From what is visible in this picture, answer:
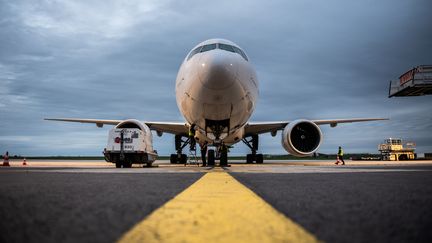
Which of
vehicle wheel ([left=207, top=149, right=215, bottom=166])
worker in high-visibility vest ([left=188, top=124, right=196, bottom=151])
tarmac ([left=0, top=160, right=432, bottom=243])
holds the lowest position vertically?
tarmac ([left=0, top=160, right=432, bottom=243])

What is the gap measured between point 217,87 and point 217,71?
1.57 feet

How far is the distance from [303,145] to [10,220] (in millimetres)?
13345

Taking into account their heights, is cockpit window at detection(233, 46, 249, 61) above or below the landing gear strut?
above

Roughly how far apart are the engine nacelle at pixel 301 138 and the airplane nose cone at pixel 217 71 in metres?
5.63

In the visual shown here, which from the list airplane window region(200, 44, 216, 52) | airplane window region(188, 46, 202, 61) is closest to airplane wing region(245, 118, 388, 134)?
airplane window region(188, 46, 202, 61)

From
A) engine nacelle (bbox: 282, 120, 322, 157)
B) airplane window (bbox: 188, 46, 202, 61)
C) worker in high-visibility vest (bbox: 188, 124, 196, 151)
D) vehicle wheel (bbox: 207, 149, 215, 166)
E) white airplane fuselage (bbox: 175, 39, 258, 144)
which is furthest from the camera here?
engine nacelle (bbox: 282, 120, 322, 157)

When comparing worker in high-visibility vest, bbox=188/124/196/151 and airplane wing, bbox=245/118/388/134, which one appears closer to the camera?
worker in high-visibility vest, bbox=188/124/196/151

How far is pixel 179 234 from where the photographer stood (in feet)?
4.51

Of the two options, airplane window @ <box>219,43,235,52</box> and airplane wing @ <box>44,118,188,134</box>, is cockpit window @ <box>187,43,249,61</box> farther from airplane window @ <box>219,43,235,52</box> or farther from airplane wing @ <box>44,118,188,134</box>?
airplane wing @ <box>44,118,188,134</box>

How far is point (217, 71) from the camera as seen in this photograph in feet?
28.7

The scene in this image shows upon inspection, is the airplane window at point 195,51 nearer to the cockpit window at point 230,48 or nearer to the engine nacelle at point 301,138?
the cockpit window at point 230,48

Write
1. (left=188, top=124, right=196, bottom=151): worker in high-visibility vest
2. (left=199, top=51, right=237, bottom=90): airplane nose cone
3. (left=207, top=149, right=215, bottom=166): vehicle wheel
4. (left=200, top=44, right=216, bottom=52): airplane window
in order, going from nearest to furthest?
(left=199, top=51, right=237, bottom=90): airplane nose cone
(left=200, top=44, right=216, bottom=52): airplane window
(left=188, top=124, right=196, bottom=151): worker in high-visibility vest
(left=207, top=149, right=215, bottom=166): vehicle wheel

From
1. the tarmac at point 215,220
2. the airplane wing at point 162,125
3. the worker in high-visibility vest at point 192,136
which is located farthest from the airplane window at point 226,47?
the tarmac at point 215,220

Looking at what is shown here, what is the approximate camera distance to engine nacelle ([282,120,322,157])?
45.6 feet
